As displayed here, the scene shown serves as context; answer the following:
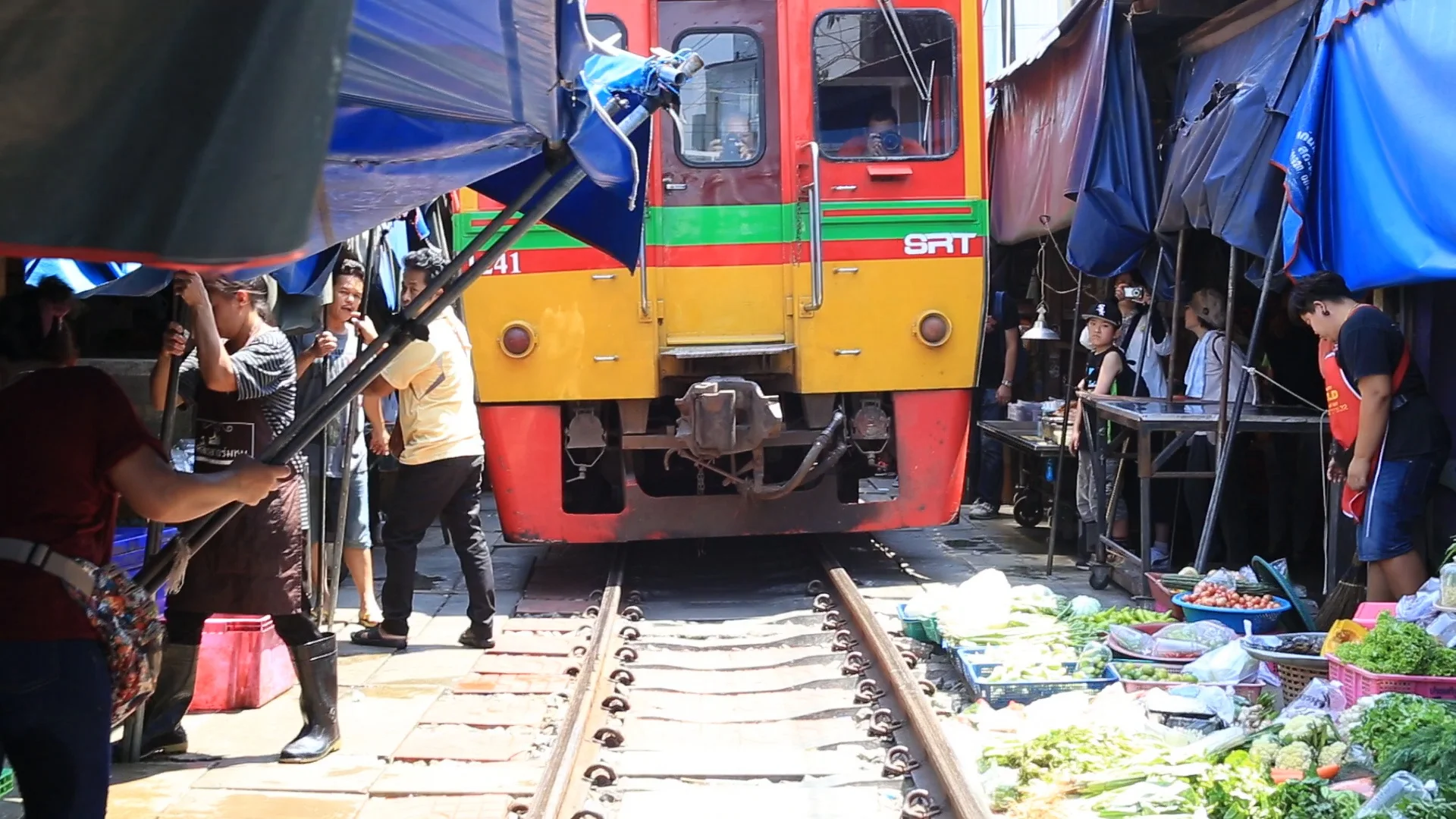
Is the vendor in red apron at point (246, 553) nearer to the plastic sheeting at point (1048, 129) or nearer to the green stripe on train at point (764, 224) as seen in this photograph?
the green stripe on train at point (764, 224)

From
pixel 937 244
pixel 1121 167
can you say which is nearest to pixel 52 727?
pixel 937 244

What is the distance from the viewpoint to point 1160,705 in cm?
467

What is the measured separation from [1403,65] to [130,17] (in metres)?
5.11

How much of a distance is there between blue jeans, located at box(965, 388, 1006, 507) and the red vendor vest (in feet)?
15.6

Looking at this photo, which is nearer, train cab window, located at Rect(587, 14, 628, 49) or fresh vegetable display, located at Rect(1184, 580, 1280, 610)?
fresh vegetable display, located at Rect(1184, 580, 1280, 610)

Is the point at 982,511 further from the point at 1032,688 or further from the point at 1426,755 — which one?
the point at 1426,755

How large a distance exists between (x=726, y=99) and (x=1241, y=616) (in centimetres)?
380

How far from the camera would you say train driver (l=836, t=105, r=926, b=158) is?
7.64 meters

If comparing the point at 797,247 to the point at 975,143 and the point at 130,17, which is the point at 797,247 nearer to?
the point at 975,143

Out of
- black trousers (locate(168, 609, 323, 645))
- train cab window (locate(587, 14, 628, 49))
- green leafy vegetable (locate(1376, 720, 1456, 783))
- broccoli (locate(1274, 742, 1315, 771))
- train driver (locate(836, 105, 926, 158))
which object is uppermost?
train cab window (locate(587, 14, 628, 49))

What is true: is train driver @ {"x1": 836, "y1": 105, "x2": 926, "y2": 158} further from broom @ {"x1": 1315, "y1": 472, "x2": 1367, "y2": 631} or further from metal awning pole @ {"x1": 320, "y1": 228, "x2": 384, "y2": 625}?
broom @ {"x1": 1315, "y1": 472, "x2": 1367, "y2": 631}

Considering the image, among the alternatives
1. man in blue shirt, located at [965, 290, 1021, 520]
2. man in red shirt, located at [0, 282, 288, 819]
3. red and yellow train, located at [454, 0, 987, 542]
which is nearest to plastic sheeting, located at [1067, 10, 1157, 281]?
red and yellow train, located at [454, 0, 987, 542]

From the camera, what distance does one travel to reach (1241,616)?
5.80 m

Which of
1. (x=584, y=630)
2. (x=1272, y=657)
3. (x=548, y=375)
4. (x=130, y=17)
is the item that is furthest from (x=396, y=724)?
(x=130, y=17)
